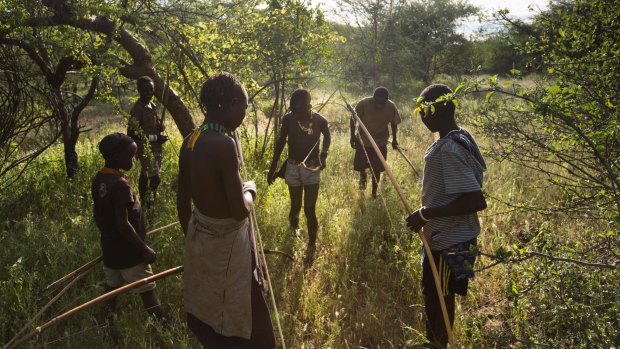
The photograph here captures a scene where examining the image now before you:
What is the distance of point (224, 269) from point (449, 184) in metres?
1.38

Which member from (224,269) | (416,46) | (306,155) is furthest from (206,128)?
(416,46)

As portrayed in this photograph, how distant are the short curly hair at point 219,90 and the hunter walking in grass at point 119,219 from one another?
112 centimetres

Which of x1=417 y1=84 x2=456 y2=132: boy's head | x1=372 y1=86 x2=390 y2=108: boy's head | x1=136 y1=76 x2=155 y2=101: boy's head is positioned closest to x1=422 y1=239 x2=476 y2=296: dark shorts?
x1=417 y1=84 x2=456 y2=132: boy's head

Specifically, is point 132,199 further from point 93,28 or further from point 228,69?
point 228,69

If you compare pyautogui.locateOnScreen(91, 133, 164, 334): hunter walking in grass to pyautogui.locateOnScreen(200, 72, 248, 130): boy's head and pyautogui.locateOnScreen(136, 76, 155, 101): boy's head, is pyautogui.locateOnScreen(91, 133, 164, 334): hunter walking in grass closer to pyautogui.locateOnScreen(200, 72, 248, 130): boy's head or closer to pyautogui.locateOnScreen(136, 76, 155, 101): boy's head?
pyautogui.locateOnScreen(200, 72, 248, 130): boy's head

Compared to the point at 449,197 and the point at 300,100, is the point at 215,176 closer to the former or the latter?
the point at 449,197

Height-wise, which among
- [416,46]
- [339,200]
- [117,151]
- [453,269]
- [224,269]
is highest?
[416,46]

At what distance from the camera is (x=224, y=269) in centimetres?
208

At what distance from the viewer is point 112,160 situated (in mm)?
2762

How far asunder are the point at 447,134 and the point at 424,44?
2053 centimetres

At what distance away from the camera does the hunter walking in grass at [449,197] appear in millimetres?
2209

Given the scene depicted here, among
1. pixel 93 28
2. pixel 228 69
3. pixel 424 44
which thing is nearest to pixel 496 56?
pixel 424 44

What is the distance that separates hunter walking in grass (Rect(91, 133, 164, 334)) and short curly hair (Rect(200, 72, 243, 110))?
1118 mm

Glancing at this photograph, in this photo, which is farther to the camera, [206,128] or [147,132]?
[147,132]
